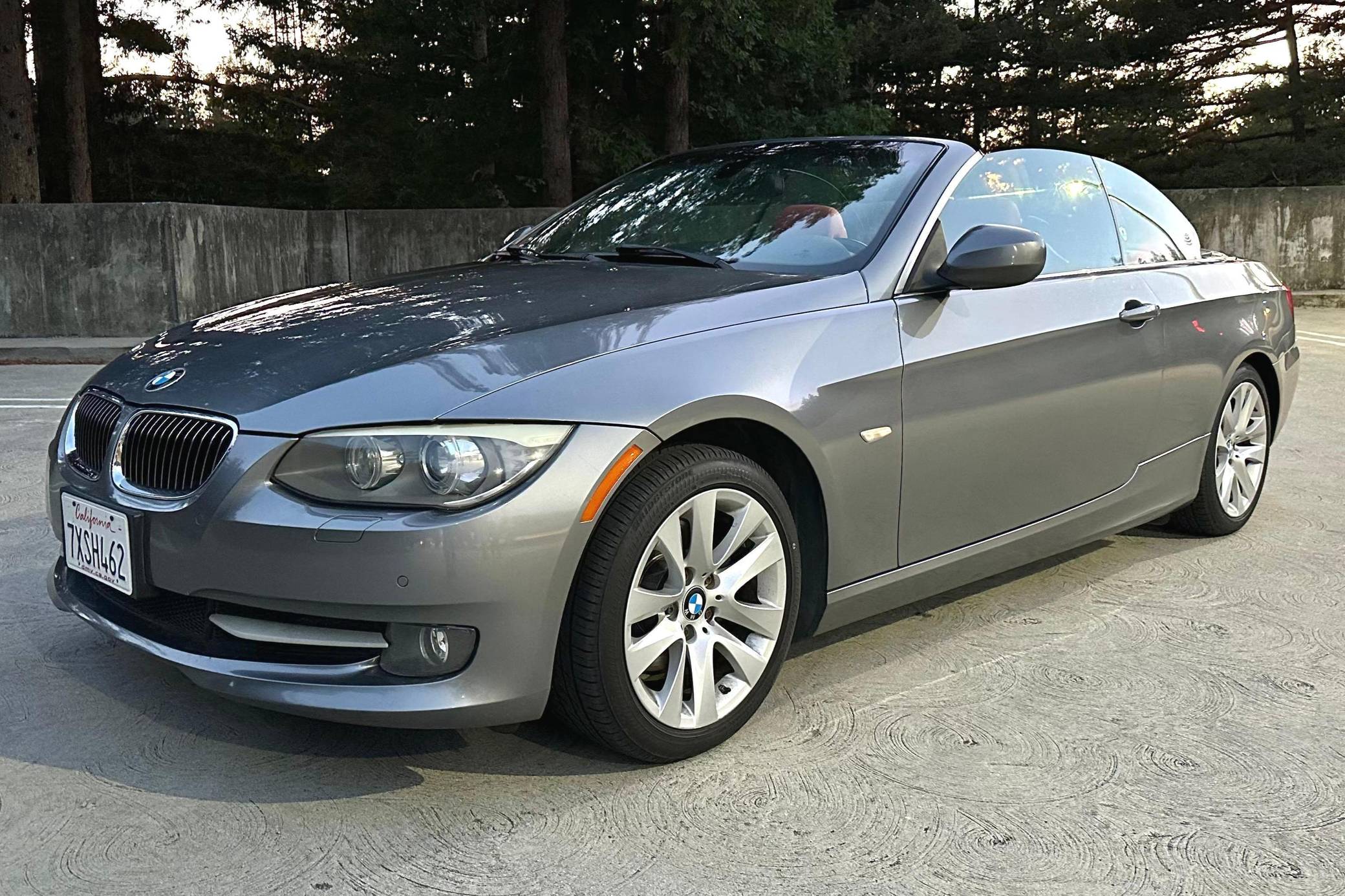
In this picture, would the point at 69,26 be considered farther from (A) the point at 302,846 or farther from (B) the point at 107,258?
(A) the point at 302,846

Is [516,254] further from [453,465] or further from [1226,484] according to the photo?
[1226,484]

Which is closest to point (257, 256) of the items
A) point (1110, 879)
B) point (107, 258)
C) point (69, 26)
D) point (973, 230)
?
point (107, 258)

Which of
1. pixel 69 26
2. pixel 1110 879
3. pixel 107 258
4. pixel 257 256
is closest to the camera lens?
pixel 1110 879

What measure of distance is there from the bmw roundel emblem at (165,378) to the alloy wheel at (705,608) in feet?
3.93

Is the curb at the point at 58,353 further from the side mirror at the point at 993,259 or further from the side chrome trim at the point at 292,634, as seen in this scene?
the side mirror at the point at 993,259

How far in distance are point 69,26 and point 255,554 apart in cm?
2451

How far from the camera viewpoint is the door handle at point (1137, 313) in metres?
4.15

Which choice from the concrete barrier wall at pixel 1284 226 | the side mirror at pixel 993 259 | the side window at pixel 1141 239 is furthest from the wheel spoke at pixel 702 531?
the concrete barrier wall at pixel 1284 226

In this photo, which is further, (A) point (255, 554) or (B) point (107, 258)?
(B) point (107, 258)

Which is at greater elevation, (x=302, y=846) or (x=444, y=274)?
(x=444, y=274)

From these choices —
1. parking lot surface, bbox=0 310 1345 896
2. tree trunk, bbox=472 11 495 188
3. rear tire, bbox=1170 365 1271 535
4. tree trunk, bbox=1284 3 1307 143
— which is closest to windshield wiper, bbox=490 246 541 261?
parking lot surface, bbox=0 310 1345 896

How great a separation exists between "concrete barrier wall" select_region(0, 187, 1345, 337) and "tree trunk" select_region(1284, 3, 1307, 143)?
15.4 metres

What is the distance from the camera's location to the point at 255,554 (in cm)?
263

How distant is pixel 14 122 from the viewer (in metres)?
16.8
